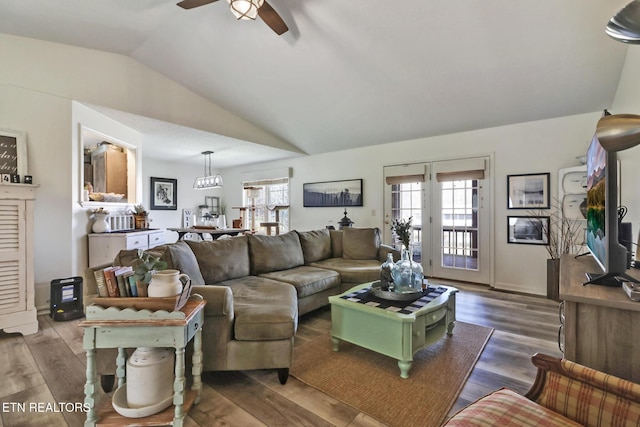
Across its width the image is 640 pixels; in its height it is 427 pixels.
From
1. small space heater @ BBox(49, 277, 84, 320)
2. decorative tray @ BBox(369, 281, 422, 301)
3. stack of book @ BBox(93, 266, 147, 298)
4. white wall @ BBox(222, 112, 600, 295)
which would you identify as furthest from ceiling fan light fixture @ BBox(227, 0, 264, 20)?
white wall @ BBox(222, 112, 600, 295)

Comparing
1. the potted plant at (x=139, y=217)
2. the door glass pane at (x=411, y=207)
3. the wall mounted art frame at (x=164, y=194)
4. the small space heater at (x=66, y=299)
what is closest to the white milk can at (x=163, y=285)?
the small space heater at (x=66, y=299)

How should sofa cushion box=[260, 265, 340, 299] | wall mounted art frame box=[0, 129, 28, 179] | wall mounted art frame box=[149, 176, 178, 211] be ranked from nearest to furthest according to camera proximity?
sofa cushion box=[260, 265, 340, 299] < wall mounted art frame box=[0, 129, 28, 179] < wall mounted art frame box=[149, 176, 178, 211]

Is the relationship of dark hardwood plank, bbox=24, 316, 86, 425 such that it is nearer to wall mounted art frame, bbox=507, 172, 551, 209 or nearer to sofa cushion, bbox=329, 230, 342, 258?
sofa cushion, bbox=329, 230, 342, 258

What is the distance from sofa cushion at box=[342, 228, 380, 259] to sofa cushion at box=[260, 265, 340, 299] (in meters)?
0.79

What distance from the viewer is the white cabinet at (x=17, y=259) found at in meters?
2.58

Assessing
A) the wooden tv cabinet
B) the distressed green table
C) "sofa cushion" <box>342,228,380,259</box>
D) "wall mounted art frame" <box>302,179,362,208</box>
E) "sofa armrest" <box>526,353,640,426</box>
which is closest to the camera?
"sofa armrest" <box>526,353,640,426</box>

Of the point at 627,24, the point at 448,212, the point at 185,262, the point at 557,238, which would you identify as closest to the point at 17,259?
the point at 185,262

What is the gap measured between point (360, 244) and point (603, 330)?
9.73ft

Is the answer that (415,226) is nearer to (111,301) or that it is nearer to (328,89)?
(328,89)

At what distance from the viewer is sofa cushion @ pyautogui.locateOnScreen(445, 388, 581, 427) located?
0.93 meters

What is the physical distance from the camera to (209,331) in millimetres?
1823

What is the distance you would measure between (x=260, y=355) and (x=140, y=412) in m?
0.66

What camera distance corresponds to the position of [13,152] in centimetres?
293

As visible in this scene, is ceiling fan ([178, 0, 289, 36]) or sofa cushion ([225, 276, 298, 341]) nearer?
sofa cushion ([225, 276, 298, 341])
